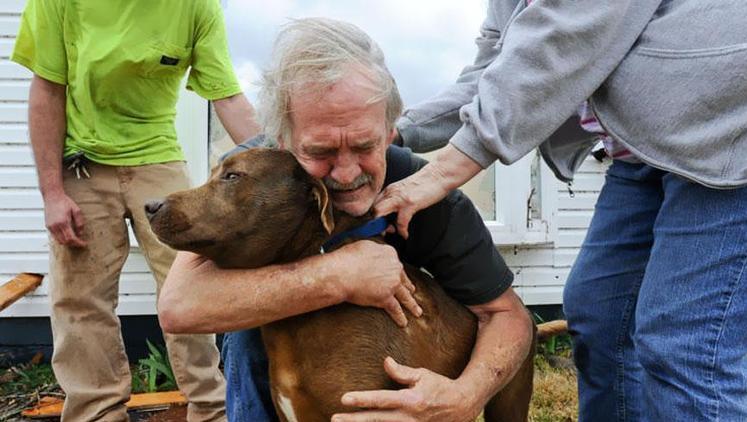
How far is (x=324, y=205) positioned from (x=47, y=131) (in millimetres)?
2255

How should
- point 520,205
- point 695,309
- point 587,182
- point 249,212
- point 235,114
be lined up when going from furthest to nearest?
1. point 587,182
2. point 520,205
3. point 235,114
4. point 249,212
5. point 695,309

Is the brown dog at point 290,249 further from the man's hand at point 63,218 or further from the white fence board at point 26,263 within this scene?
the white fence board at point 26,263

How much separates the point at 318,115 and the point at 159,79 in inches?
83.6

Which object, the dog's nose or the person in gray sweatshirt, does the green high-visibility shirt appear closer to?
the dog's nose

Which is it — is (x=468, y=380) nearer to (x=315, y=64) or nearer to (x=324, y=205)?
(x=324, y=205)

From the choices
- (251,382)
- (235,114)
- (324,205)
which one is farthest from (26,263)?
(324,205)

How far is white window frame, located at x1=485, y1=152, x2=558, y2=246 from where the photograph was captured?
18.4 ft

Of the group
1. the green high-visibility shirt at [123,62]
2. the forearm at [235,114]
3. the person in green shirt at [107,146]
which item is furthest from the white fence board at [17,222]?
the forearm at [235,114]

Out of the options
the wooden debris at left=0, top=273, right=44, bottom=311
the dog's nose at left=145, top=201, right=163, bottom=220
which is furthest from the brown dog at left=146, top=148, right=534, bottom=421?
the wooden debris at left=0, top=273, right=44, bottom=311

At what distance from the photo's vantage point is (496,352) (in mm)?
2406

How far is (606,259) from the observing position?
266cm

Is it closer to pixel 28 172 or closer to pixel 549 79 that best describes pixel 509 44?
pixel 549 79

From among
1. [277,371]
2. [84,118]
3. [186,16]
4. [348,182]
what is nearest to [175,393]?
[84,118]

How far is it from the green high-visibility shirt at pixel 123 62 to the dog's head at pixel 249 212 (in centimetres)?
185
